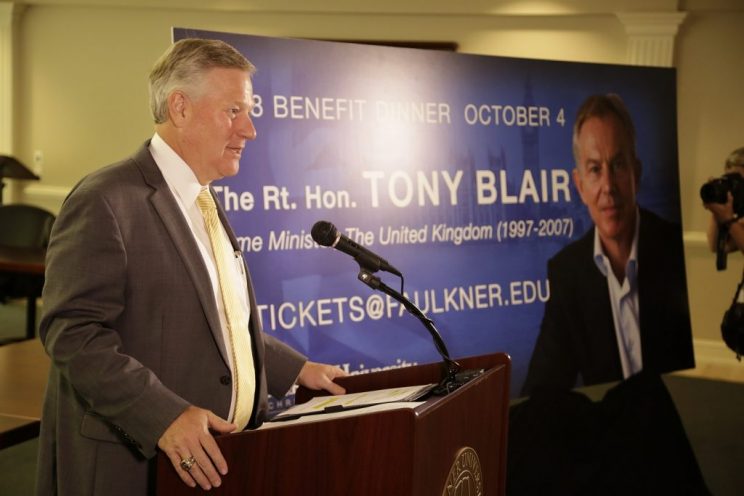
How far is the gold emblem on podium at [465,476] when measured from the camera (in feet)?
5.41

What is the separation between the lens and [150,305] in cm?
173

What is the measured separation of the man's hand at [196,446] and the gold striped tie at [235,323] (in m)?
0.26

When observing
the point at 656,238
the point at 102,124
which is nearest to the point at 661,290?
the point at 656,238

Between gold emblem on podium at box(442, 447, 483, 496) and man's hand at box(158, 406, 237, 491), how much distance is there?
1.33 feet

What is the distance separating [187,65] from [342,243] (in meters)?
0.46

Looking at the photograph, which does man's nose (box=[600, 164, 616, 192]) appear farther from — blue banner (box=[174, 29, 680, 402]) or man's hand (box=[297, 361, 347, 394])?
man's hand (box=[297, 361, 347, 394])

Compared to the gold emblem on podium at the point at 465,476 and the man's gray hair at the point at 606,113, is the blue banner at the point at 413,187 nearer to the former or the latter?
the man's gray hair at the point at 606,113

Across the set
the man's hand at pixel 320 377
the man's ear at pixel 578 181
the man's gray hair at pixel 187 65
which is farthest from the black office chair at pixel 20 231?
the man's gray hair at pixel 187 65

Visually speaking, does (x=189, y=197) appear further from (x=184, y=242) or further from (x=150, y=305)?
(x=150, y=305)

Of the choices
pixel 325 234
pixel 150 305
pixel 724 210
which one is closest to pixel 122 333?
pixel 150 305

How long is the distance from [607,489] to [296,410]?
234 centimetres

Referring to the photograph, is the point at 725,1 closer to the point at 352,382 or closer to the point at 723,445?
the point at 723,445

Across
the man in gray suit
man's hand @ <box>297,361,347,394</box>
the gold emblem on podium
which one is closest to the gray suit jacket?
the man in gray suit

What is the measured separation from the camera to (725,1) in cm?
677
